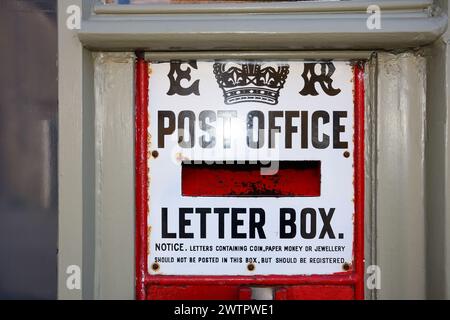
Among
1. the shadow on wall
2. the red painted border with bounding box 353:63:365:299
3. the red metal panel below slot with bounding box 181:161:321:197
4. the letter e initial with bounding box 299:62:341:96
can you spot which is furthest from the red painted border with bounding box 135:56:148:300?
the red painted border with bounding box 353:63:365:299

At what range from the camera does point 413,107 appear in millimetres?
1274

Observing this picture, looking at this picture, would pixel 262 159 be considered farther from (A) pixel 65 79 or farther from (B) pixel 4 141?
(B) pixel 4 141

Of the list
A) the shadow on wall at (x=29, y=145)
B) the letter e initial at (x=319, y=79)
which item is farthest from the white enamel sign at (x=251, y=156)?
the shadow on wall at (x=29, y=145)

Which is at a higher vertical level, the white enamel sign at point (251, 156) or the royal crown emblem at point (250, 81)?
the royal crown emblem at point (250, 81)

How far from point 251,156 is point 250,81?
7.8 inches

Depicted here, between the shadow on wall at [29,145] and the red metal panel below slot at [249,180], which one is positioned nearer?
the red metal panel below slot at [249,180]

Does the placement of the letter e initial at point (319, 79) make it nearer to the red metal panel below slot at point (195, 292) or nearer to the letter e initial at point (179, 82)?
the letter e initial at point (179, 82)

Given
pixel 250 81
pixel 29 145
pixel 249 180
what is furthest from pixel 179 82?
pixel 29 145

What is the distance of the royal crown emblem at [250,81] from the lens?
1.32 meters

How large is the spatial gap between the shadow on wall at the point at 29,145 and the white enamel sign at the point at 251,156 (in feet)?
1.16

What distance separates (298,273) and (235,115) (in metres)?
0.45

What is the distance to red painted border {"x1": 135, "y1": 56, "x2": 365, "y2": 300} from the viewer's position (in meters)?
1.31

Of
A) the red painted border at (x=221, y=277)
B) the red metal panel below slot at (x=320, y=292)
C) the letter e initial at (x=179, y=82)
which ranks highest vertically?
the letter e initial at (x=179, y=82)
